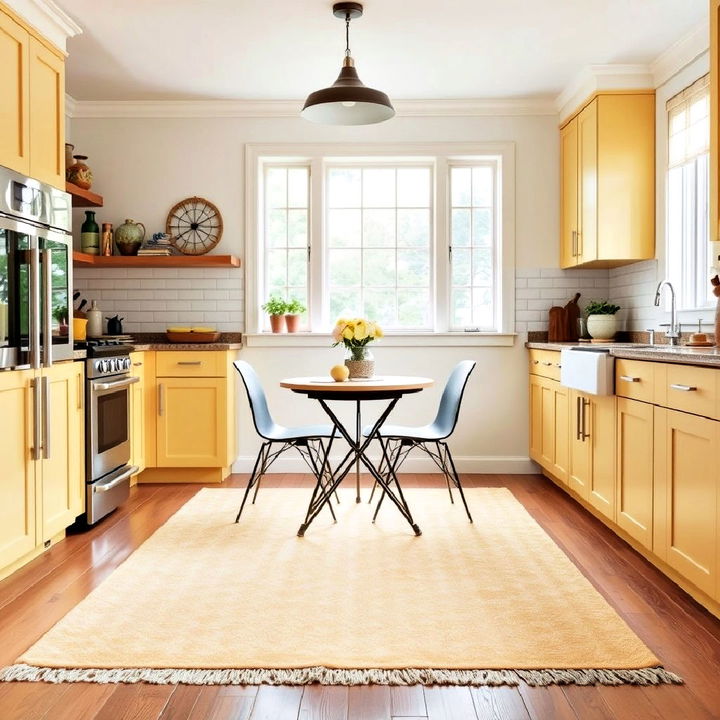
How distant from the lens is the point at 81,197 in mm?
4566

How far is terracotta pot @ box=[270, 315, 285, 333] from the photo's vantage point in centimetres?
524

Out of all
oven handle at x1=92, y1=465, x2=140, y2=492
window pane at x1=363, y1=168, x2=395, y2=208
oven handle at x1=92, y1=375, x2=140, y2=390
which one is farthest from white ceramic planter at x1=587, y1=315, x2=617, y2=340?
oven handle at x1=92, y1=465, x2=140, y2=492

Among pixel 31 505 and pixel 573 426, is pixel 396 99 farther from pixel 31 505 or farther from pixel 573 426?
pixel 31 505

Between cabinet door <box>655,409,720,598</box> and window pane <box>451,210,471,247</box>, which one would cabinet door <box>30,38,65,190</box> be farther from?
cabinet door <box>655,409,720,598</box>

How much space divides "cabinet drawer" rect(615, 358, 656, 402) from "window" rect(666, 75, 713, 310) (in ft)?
2.87

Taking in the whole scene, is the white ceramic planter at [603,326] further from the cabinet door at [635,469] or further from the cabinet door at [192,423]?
the cabinet door at [192,423]

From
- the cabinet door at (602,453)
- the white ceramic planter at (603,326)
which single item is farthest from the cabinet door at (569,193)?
the cabinet door at (602,453)

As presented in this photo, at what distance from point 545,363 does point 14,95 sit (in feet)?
11.1

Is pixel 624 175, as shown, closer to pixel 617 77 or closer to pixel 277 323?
pixel 617 77

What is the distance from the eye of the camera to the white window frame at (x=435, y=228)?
5270mm

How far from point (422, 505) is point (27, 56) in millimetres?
3037

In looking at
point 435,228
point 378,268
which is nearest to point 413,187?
point 435,228

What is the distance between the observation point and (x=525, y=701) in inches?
76.8

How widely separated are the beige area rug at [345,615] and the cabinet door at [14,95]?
1.81 m
